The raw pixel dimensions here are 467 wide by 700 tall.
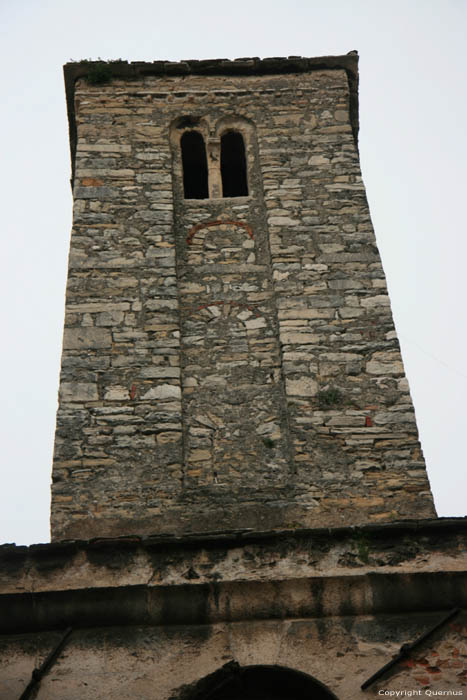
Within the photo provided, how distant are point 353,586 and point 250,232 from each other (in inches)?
178

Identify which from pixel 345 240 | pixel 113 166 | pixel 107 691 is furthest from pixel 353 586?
pixel 113 166

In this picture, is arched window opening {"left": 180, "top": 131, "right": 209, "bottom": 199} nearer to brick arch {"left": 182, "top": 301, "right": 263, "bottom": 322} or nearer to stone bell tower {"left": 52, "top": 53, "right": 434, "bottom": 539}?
stone bell tower {"left": 52, "top": 53, "right": 434, "bottom": 539}

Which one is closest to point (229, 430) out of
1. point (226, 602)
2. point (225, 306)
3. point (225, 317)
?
point (225, 317)

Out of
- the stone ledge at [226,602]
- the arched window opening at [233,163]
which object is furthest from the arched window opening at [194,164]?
the stone ledge at [226,602]

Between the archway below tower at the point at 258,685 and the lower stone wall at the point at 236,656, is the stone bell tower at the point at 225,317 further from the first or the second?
the archway below tower at the point at 258,685

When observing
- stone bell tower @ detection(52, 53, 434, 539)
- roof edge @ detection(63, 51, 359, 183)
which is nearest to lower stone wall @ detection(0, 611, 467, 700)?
stone bell tower @ detection(52, 53, 434, 539)

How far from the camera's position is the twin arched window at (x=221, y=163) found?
1180cm

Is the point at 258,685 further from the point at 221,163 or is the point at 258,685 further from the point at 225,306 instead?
the point at 221,163

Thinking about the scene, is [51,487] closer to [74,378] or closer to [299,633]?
[74,378]

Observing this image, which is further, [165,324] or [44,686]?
[165,324]

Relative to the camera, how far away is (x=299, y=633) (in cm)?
683

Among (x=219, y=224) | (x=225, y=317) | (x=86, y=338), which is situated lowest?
(x=86, y=338)

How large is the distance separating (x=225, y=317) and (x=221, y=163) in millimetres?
2877

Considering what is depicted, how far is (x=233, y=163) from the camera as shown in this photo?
39.4 ft
